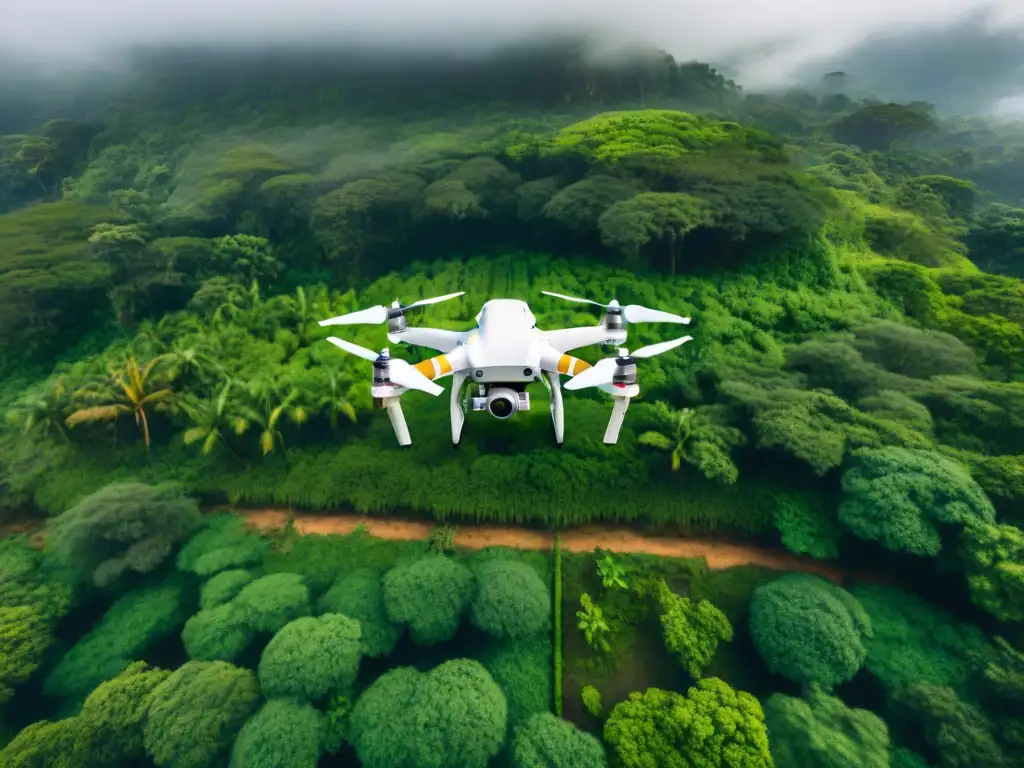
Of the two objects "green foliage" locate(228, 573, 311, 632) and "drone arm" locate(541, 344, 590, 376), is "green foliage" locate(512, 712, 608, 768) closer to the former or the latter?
"green foliage" locate(228, 573, 311, 632)

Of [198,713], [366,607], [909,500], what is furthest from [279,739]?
[909,500]

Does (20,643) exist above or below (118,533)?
below

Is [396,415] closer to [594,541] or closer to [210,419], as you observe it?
[594,541]

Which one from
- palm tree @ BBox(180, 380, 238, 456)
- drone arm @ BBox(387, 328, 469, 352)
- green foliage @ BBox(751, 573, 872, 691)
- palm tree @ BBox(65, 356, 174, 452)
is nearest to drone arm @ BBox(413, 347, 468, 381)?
drone arm @ BBox(387, 328, 469, 352)

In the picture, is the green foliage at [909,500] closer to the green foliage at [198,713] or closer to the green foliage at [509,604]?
the green foliage at [509,604]

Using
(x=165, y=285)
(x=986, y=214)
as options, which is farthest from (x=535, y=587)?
(x=986, y=214)

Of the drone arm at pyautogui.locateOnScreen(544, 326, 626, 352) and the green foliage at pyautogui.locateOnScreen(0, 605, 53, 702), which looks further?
the drone arm at pyautogui.locateOnScreen(544, 326, 626, 352)
